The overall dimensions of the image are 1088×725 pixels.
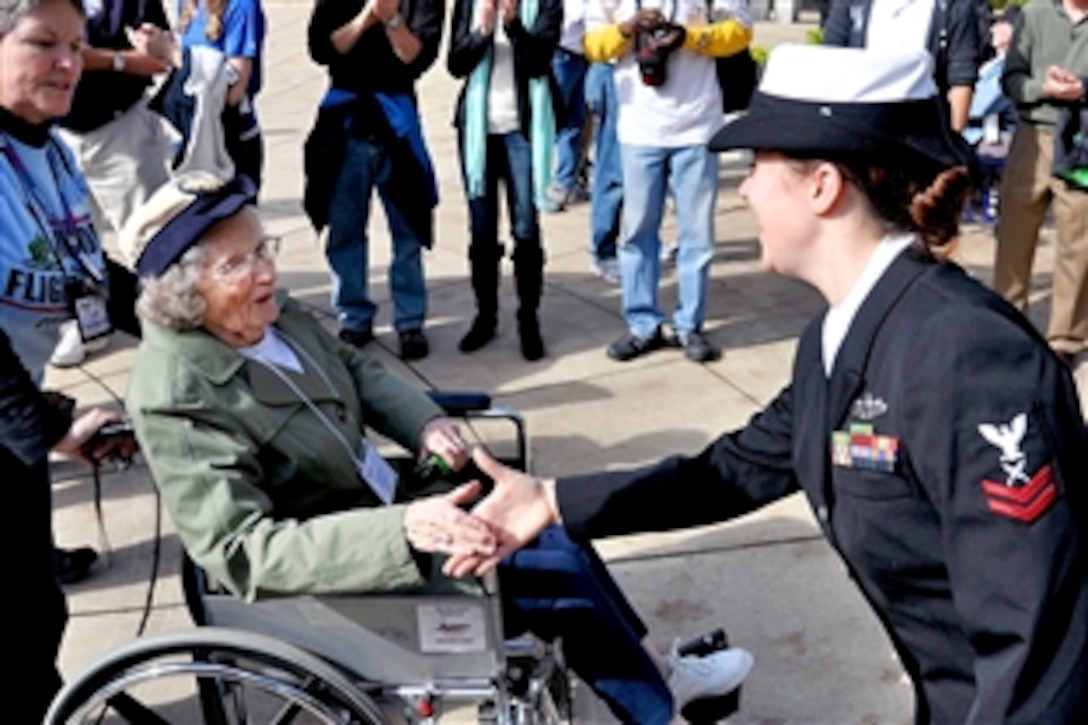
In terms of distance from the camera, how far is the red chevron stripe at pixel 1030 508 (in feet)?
5.16

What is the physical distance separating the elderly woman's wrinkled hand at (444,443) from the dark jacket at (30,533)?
0.86m

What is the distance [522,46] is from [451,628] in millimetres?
3131

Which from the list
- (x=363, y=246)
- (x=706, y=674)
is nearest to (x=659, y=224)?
(x=363, y=246)

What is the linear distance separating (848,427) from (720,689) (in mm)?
1577

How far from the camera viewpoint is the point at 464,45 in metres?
5.21

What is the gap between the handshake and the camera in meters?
5.07

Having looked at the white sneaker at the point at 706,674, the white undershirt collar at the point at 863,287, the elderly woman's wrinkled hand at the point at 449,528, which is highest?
the white undershirt collar at the point at 863,287

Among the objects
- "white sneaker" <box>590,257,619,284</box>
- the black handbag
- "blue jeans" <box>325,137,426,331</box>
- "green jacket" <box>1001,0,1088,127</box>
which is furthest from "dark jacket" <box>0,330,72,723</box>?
"green jacket" <box>1001,0,1088,127</box>

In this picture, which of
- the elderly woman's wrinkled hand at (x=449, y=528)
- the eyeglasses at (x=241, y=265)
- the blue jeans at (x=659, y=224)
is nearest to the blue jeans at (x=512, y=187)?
the blue jeans at (x=659, y=224)

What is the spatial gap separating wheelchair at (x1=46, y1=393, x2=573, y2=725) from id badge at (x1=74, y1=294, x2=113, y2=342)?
2.09ft

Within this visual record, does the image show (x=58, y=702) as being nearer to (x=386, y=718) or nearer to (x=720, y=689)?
(x=386, y=718)

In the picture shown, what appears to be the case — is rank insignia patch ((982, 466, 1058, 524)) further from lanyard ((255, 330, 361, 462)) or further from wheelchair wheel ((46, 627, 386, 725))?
lanyard ((255, 330, 361, 462))

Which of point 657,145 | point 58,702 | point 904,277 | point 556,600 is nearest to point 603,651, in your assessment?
point 556,600

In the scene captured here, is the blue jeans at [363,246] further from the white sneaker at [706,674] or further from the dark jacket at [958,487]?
the dark jacket at [958,487]
